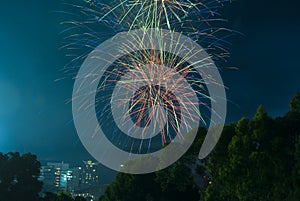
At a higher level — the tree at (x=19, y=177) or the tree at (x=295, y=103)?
the tree at (x=19, y=177)

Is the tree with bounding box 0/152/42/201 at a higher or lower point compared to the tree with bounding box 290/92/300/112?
higher

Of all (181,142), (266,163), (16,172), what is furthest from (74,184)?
(266,163)

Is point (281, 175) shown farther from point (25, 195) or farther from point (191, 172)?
point (25, 195)

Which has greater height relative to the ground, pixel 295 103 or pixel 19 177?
pixel 19 177

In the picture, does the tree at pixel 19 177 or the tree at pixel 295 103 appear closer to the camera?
the tree at pixel 295 103

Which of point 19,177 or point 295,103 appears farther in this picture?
point 19,177

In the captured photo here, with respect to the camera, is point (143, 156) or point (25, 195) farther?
point (25, 195)

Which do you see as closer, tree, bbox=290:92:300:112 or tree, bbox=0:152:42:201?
tree, bbox=290:92:300:112

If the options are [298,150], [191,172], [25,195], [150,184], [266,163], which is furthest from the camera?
[25,195]
